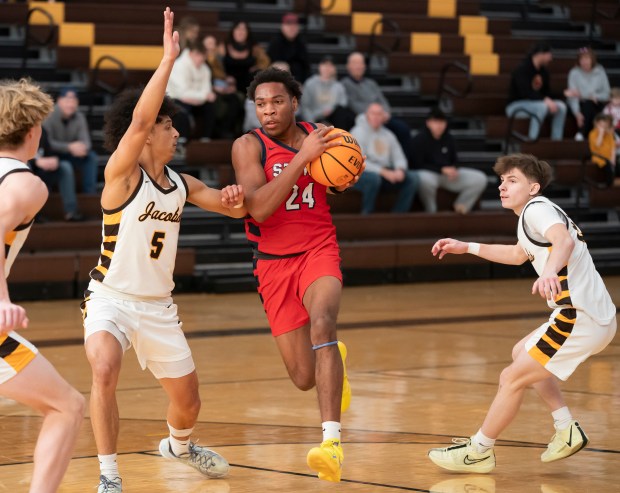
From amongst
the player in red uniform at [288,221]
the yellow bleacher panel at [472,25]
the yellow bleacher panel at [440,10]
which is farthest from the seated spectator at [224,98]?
the player in red uniform at [288,221]

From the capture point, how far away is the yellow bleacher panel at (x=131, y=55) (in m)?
15.2

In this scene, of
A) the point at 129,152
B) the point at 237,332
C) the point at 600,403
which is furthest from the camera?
the point at 237,332

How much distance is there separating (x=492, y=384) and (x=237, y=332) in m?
2.96

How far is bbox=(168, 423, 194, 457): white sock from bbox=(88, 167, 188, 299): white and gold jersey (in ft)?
2.12

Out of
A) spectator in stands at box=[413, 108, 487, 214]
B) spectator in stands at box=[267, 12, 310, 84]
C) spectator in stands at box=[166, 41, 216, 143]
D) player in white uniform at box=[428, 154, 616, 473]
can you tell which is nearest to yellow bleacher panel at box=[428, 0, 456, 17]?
spectator in stands at box=[267, 12, 310, 84]

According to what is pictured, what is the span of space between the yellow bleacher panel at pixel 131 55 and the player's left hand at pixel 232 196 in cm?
989

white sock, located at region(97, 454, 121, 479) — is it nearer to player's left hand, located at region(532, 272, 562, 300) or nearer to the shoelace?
the shoelace

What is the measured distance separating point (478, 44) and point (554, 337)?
13.4 m

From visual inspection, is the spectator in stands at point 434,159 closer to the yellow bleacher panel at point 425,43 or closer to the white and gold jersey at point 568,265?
the yellow bleacher panel at point 425,43

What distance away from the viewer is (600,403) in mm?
7262

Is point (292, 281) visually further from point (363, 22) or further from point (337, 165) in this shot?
point (363, 22)

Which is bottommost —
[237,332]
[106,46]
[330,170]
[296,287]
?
[237,332]

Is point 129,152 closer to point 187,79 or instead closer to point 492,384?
point 492,384

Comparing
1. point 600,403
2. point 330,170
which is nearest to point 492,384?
point 600,403
